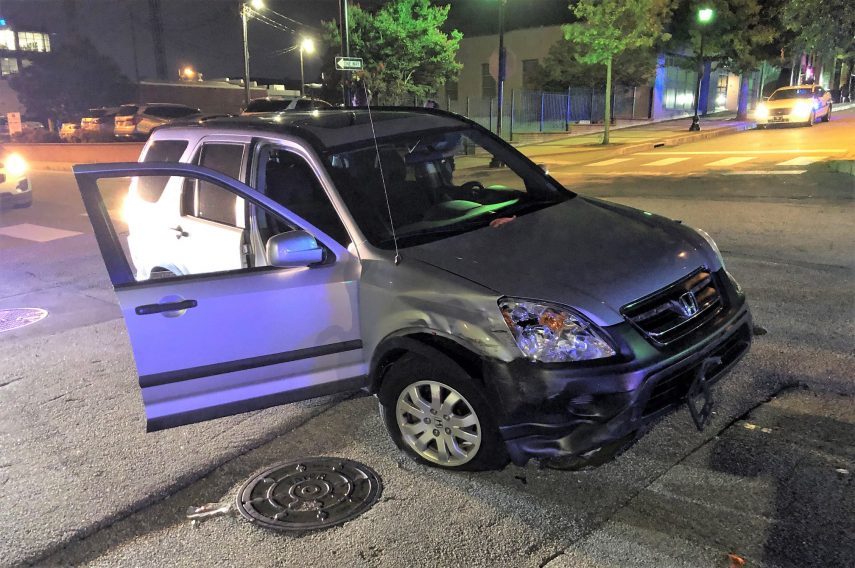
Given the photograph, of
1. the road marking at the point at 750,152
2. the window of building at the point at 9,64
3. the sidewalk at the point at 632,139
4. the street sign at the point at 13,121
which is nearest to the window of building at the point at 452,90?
the sidewalk at the point at 632,139

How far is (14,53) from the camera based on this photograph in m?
60.2

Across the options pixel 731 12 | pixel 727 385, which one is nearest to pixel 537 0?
pixel 731 12

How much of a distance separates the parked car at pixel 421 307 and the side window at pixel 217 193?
0.03m

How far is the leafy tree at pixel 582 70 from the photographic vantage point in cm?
3175

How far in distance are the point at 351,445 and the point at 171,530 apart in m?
1.06

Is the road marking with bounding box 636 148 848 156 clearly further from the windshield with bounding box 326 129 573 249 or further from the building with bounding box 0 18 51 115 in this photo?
the building with bounding box 0 18 51 115

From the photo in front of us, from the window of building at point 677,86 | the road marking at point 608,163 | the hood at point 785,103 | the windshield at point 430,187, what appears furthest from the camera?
the window of building at point 677,86

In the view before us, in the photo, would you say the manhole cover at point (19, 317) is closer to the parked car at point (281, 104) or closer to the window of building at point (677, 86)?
the parked car at point (281, 104)

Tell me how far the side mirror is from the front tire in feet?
2.32

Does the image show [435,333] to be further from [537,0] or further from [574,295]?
[537,0]

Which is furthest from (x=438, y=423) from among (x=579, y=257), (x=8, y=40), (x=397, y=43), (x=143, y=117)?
(x=8, y=40)

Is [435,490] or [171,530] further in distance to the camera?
[435,490]

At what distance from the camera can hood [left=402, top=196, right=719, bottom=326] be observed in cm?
307

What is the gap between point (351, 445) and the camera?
12.6 ft
